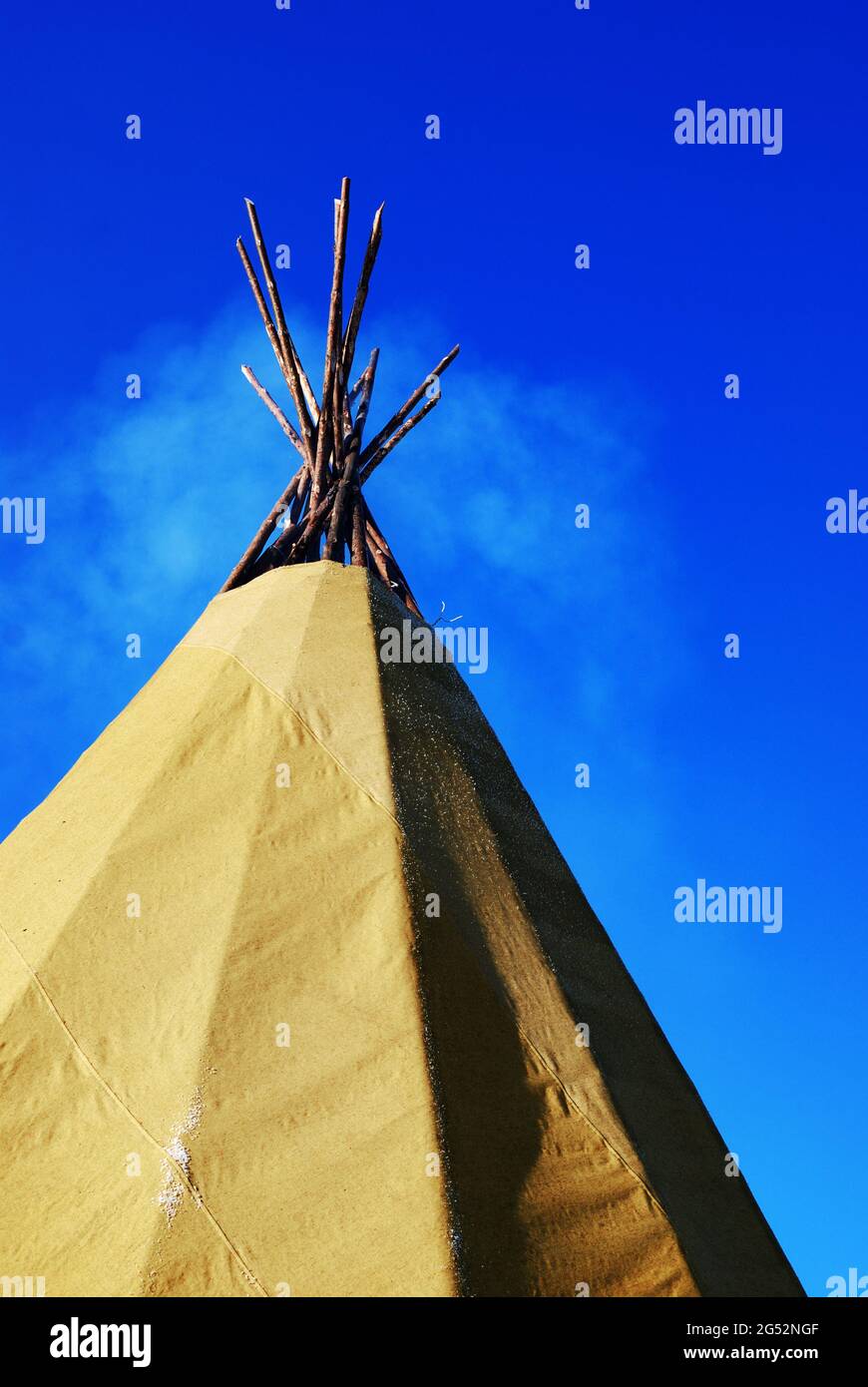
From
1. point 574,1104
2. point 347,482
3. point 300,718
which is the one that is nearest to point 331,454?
point 347,482

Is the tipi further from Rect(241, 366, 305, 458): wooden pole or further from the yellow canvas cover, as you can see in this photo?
Rect(241, 366, 305, 458): wooden pole

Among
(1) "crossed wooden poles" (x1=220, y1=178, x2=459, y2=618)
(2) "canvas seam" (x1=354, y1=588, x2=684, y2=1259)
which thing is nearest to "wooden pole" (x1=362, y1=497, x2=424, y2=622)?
(1) "crossed wooden poles" (x1=220, y1=178, x2=459, y2=618)

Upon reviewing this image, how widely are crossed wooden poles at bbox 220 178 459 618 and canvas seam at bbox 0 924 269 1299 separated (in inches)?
137

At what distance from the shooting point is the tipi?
5.71m

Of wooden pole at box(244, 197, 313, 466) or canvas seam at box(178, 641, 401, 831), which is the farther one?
wooden pole at box(244, 197, 313, 466)

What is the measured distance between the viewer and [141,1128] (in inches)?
234

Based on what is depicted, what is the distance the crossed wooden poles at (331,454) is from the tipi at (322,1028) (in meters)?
1.00

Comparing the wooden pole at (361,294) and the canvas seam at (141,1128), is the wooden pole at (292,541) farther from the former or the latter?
the canvas seam at (141,1128)

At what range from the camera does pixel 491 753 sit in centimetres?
877

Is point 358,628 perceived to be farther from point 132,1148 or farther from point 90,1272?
point 90,1272

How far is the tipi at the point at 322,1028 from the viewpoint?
5711 millimetres

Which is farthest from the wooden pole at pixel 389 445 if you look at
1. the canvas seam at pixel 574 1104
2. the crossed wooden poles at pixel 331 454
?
the canvas seam at pixel 574 1104
